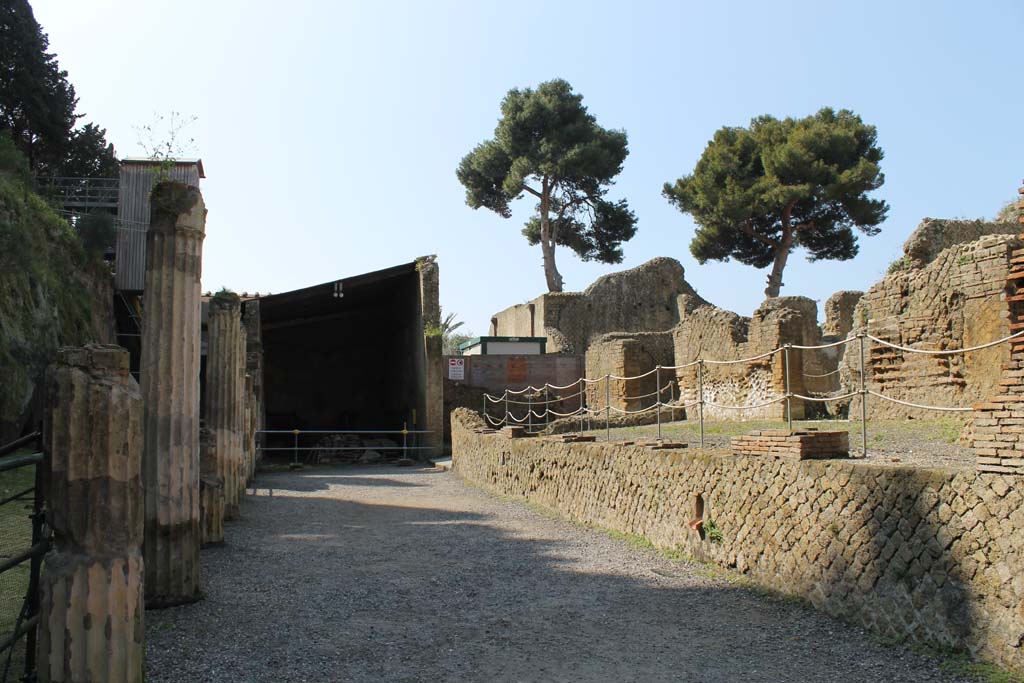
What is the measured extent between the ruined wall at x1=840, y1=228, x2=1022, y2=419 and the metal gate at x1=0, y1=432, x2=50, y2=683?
9.65m

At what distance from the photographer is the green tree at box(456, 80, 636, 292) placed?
3925 cm

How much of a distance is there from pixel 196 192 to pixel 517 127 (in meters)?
35.4

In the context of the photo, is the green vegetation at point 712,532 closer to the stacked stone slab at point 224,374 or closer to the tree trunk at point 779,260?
the stacked stone slab at point 224,374

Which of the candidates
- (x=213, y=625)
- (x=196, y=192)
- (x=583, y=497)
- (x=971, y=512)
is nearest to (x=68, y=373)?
(x=213, y=625)

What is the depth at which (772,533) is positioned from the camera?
6.19 m

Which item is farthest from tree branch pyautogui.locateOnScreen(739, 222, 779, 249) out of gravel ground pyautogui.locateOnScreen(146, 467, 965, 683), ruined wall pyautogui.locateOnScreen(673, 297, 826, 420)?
gravel ground pyautogui.locateOnScreen(146, 467, 965, 683)

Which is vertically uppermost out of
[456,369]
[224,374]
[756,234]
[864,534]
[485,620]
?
[756,234]

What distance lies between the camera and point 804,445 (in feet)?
19.9

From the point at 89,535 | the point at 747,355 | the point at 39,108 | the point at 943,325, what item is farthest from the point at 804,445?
the point at 39,108

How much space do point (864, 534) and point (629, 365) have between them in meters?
15.6

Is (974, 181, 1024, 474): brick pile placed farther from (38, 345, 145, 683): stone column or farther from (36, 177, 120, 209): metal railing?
(36, 177, 120, 209): metal railing

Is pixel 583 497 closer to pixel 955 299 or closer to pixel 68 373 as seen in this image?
pixel 955 299

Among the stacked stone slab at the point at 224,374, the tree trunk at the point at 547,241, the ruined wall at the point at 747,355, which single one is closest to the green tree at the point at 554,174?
the tree trunk at the point at 547,241

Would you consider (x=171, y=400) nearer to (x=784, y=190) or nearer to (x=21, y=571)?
(x=21, y=571)
